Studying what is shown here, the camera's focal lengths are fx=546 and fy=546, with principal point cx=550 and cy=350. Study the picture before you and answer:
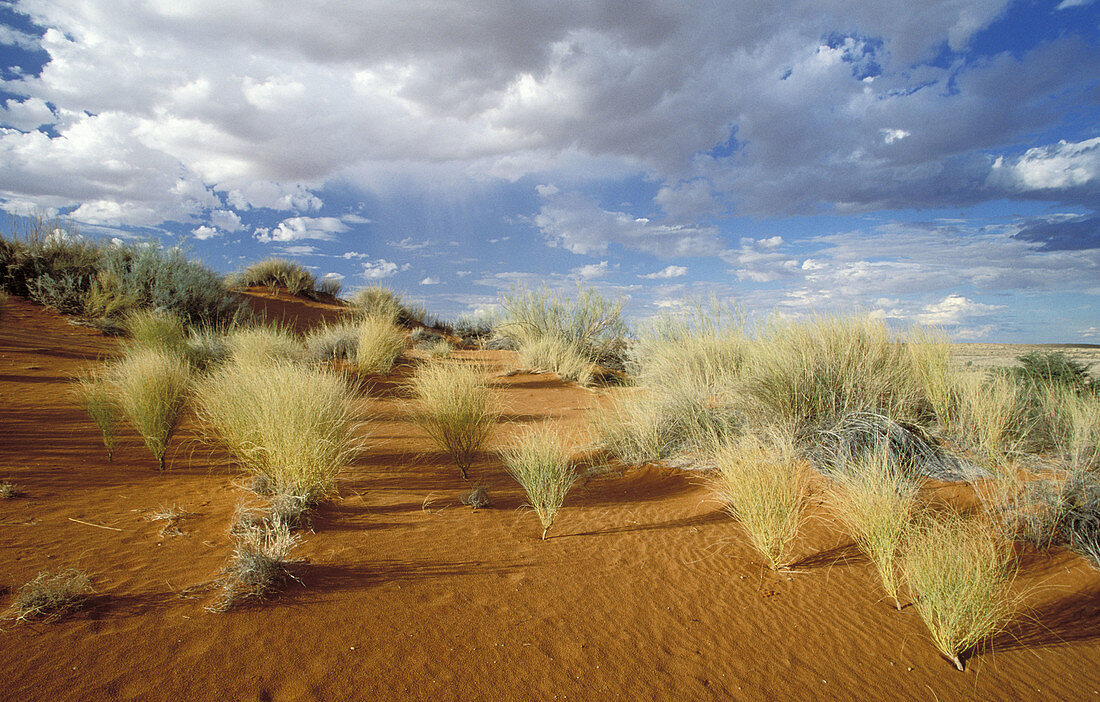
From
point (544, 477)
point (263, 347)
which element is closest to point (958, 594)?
point (544, 477)

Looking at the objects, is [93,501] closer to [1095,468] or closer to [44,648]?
[44,648]

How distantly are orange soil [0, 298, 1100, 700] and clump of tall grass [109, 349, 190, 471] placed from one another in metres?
0.43

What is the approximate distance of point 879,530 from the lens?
13.0 ft

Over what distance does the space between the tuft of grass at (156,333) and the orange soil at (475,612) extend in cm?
510

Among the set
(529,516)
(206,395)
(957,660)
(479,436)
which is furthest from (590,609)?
(206,395)

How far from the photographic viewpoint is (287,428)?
490cm

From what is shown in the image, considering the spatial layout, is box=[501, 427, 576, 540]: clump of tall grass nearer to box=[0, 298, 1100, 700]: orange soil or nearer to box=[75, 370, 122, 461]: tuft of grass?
box=[0, 298, 1100, 700]: orange soil

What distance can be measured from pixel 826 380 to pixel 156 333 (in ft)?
40.4

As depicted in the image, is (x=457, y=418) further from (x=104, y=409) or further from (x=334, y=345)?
(x=334, y=345)

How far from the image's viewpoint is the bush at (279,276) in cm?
2488

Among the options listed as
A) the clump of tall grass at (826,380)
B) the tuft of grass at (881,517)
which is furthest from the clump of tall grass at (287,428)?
the clump of tall grass at (826,380)

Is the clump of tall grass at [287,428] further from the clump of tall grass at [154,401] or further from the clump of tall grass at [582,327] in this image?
the clump of tall grass at [582,327]

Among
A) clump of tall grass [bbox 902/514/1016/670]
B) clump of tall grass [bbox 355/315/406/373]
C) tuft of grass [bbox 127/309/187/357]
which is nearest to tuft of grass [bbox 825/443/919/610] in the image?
clump of tall grass [bbox 902/514/1016/670]

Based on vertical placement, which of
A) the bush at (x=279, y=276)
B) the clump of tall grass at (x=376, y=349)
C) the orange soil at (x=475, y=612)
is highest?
the bush at (x=279, y=276)
